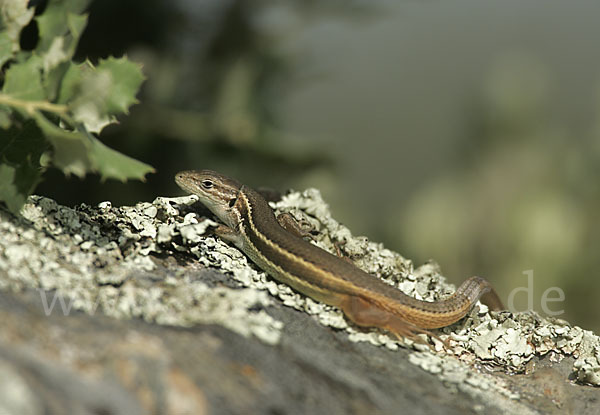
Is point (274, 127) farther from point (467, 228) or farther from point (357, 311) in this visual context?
point (357, 311)

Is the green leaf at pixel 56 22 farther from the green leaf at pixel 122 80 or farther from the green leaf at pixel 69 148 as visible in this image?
the green leaf at pixel 69 148

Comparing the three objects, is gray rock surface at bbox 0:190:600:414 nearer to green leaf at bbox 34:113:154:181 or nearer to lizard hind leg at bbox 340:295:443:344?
lizard hind leg at bbox 340:295:443:344

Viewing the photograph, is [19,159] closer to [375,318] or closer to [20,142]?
[20,142]

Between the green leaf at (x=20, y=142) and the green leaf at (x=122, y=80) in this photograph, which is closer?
the green leaf at (x=122, y=80)

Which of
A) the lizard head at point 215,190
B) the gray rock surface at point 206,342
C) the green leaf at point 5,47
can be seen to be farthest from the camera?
the lizard head at point 215,190

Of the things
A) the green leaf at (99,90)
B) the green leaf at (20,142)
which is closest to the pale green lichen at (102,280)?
the green leaf at (20,142)

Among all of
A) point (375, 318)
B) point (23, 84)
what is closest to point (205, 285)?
point (375, 318)

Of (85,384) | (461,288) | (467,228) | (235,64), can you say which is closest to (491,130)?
(467,228)
